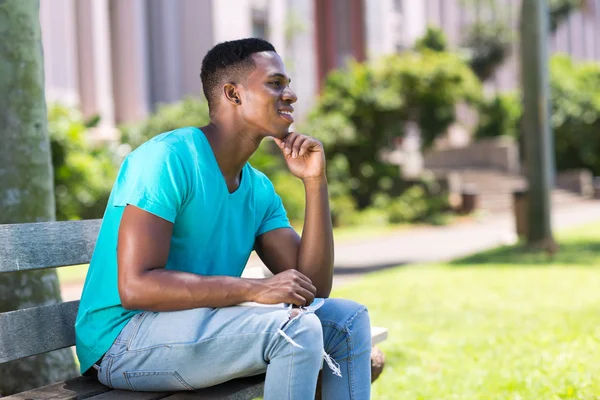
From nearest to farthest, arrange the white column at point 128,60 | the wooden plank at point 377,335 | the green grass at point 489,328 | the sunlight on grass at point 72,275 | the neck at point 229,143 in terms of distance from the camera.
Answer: the neck at point 229,143 → the wooden plank at point 377,335 → the green grass at point 489,328 → the sunlight on grass at point 72,275 → the white column at point 128,60

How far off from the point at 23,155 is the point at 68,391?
1539 millimetres

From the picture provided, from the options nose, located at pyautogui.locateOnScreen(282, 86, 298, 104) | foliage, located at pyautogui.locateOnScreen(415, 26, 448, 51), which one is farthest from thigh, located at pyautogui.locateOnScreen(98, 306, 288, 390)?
foliage, located at pyautogui.locateOnScreen(415, 26, 448, 51)

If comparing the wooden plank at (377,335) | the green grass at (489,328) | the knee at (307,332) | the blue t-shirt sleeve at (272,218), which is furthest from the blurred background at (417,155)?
the knee at (307,332)

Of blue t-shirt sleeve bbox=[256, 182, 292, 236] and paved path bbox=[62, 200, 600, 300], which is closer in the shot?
blue t-shirt sleeve bbox=[256, 182, 292, 236]

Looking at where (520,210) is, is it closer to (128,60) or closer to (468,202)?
(468,202)

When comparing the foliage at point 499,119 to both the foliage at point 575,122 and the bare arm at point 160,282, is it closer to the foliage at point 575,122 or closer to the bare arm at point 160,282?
the foliage at point 575,122

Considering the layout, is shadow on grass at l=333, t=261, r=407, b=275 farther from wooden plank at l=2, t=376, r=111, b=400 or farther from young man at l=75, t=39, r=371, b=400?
wooden plank at l=2, t=376, r=111, b=400

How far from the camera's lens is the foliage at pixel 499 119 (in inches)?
1259

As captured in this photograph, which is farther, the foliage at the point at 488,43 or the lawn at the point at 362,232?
the foliage at the point at 488,43

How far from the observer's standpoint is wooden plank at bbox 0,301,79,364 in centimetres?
284

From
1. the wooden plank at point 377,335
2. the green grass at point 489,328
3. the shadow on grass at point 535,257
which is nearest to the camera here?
the wooden plank at point 377,335

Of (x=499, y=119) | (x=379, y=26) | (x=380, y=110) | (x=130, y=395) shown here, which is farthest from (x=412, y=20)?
(x=130, y=395)

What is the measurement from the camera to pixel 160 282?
2.53 meters

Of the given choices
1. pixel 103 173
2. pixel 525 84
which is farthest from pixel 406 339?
pixel 103 173
